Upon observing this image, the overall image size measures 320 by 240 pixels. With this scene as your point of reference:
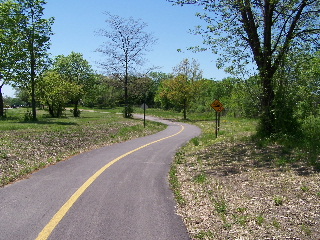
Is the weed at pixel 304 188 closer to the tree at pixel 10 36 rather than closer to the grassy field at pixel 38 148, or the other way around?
the grassy field at pixel 38 148

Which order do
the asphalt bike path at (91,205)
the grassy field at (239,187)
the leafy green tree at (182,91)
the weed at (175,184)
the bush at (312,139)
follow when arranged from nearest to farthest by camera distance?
the grassy field at (239,187) < the asphalt bike path at (91,205) < the weed at (175,184) < the bush at (312,139) < the leafy green tree at (182,91)

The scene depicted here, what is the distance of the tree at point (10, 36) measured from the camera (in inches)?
1102

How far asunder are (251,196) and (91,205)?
3.16m

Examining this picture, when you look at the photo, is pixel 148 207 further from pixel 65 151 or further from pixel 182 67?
pixel 182 67

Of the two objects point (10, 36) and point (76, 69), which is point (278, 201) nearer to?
point (10, 36)

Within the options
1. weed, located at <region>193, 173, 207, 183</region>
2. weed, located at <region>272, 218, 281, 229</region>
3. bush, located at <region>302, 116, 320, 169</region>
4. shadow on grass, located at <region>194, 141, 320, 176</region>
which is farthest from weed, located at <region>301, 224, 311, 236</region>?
bush, located at <region>302, 116, 320, 169</region>

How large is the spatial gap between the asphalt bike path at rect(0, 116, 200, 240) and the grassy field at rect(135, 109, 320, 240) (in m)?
0.44

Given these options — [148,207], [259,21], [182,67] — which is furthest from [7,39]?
[182,67]

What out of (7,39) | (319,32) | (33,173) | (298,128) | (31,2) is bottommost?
(33,173)

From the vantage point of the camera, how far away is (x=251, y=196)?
20.7ft

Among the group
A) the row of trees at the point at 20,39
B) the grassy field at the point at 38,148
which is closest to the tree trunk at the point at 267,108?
the grassy field at the point at 38,148

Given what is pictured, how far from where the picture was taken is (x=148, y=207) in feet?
20.3

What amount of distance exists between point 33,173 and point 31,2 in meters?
23.7

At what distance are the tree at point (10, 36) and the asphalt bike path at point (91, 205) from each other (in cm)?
2190
